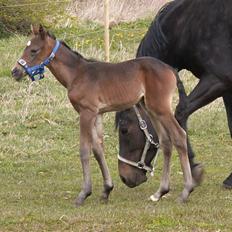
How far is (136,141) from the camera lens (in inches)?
286

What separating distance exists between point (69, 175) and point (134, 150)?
5.36ft

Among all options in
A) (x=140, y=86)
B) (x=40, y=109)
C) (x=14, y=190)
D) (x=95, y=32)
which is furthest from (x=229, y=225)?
(x=95, y=32)

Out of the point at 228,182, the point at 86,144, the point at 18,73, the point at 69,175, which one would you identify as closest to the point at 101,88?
the point at 86,144

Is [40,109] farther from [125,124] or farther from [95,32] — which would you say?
[95,32]

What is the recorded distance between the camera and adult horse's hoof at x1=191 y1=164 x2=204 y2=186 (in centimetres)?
728

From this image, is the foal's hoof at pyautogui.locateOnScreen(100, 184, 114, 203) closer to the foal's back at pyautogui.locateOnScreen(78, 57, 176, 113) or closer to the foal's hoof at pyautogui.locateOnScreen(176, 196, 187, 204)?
the foal's hoof at pyautogui.locateOnScreen(176, 196, 187, 204)

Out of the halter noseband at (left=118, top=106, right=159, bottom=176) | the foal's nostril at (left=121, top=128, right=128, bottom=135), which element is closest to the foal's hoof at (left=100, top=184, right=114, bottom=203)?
the halter noseband at (left=118, top=106, right=159, bottom=176)

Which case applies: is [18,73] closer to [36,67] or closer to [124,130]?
[36,67]

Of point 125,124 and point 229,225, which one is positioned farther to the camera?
point 125,124

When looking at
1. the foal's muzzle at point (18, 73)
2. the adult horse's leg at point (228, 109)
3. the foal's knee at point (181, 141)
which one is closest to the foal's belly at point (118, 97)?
the foal's knee at point (181, 141)

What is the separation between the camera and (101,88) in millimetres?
6648

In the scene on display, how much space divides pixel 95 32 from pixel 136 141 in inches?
441

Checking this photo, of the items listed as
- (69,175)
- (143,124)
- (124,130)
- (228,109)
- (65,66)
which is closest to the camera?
(65,66)

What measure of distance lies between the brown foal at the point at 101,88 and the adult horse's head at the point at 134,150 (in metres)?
0.44
